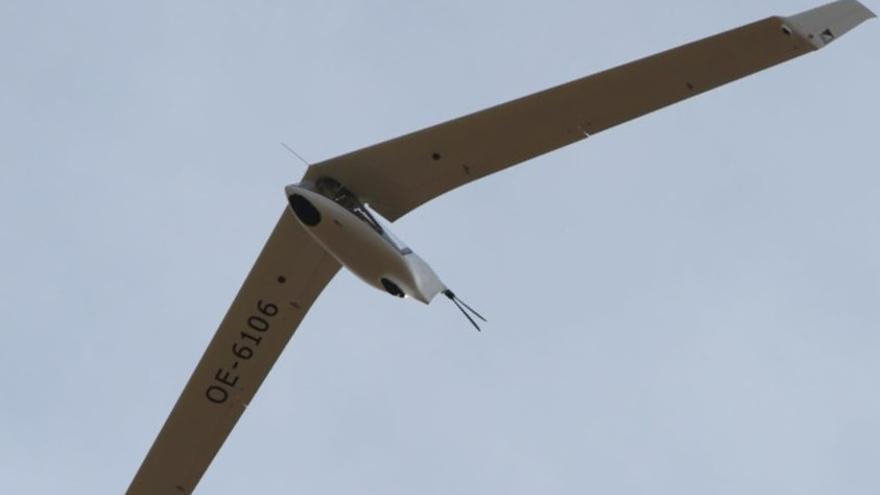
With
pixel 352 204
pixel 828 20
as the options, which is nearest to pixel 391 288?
pixel 352 204

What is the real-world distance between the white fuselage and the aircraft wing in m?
0.73

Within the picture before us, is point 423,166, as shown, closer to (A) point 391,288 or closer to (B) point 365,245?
(B) point 365,245

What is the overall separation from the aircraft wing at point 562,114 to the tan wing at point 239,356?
1.89m

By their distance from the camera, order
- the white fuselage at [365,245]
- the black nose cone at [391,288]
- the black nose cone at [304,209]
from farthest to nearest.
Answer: the black nose cone at [391,288], the black nose cone at [304,209], the white fuselage at [365,245]

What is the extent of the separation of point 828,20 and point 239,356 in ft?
41.0

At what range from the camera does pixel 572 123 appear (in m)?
29.2

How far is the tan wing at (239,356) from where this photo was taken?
A: 102 feet

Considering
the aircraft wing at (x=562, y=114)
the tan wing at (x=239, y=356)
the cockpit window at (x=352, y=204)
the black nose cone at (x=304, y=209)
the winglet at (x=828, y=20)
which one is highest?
the winglet at (x=828, y=20)

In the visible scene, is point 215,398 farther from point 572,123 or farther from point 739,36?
point 739,36

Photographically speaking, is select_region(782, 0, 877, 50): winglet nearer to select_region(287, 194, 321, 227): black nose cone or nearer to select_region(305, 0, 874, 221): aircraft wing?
select_region(305, 0, 874, 221): aircraft wing

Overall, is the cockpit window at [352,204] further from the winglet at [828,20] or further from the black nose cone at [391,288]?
→ the winglet at [828,20]

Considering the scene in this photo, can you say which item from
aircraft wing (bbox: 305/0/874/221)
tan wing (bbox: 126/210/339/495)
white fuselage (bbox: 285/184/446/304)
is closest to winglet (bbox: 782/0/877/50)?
aircraft wing (bbox: 305/0/874/221)

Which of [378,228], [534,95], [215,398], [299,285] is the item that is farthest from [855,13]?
[215,398]

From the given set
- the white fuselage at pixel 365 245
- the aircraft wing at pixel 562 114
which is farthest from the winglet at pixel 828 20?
the white fuselage at pixel 365 245
